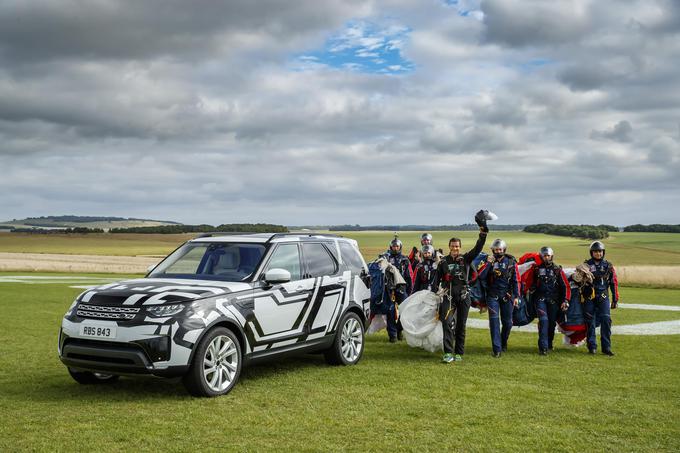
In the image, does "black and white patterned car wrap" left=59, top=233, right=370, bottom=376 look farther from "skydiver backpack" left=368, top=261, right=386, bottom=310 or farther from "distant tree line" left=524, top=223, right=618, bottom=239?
"distant tree line" left=524, top=223, right=618, bottom=239

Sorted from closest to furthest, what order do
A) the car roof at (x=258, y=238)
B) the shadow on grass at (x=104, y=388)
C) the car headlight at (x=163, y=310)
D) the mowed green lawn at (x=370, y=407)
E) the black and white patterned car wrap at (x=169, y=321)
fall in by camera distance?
the mowed green lawn at (x=370, y=407)
the black and white patterned car wrap at (x=169, y=321)
the car headlight at (x=163, y=310)
the shadow on grass at (x=104, y=388)
the car roof at (x=258, y=238)

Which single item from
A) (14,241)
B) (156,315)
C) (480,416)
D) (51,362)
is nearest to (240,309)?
(156,315)

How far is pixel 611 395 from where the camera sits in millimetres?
8891

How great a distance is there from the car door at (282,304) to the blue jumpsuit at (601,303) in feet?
19.3

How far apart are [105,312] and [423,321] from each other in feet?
19.7

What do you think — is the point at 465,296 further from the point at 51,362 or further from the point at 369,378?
the point at 51,362

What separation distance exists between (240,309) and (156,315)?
1.16 meters

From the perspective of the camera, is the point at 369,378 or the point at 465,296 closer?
the point at 369,378

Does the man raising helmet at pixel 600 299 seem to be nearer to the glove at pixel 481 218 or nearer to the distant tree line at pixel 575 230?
the glove at pixel 481 218

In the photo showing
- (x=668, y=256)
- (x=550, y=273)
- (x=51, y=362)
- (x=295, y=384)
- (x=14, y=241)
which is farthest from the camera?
(x=14, y=241)

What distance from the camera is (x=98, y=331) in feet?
26.7

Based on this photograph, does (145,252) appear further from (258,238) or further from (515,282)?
(258,238)

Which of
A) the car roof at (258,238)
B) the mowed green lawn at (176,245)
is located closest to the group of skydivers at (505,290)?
the car roof at (258,238)

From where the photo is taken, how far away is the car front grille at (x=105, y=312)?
8055mm
